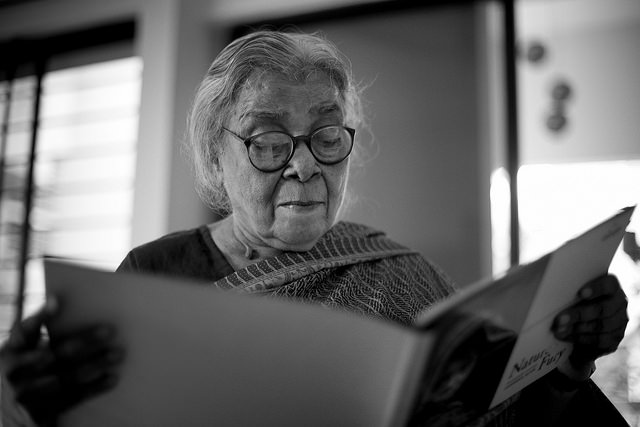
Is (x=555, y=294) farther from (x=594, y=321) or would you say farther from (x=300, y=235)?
(x=300, y=235)

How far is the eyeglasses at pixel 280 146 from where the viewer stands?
3.36 ft

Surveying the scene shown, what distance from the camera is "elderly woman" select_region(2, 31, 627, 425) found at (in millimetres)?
996

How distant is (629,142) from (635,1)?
2.74 feet

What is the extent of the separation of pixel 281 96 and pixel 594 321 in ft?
1.91

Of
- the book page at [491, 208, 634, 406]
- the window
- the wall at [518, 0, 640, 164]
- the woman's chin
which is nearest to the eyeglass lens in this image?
the woman's chin

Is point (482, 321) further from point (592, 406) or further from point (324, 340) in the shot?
point (592, 406)

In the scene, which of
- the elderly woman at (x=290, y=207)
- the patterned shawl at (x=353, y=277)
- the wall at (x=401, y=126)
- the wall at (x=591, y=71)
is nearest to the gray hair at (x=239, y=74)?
the elderly woman at (x=290, y=207)

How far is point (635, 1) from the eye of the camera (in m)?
3.74

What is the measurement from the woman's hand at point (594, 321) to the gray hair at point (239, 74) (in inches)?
22.1

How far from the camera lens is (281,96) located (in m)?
1.04

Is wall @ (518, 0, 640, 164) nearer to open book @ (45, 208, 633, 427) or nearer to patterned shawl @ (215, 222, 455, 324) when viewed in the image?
patterned shawl @ (215, 222, 455, 324)

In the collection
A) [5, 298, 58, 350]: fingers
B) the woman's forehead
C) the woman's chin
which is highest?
the woman's forehead

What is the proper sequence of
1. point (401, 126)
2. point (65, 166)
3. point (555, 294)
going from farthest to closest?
point (65, 166) < point (401, 126) < point (555, 294)

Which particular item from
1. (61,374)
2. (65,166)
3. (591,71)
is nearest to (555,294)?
(61,374)
